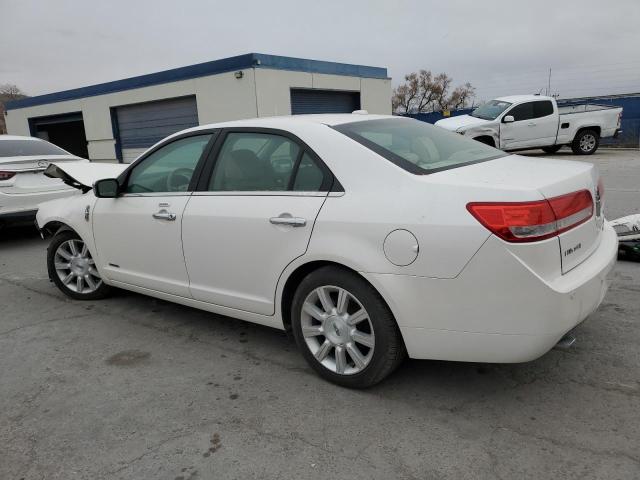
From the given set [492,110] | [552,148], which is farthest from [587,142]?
[492,110]

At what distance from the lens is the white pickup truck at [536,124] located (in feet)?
51.8

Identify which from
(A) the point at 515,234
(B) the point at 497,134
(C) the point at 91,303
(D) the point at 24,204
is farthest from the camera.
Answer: (B) the point at 497,134

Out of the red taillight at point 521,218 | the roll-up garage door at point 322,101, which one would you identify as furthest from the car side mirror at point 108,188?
the roll-up garage door at point 322,101

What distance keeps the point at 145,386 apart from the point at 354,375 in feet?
4.19

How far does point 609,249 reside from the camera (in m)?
2.99

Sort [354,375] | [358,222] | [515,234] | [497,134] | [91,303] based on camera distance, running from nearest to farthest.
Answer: [515,234]
[358,222]
[354,375]
[91,303]
[497,134]

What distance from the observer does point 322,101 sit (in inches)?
730

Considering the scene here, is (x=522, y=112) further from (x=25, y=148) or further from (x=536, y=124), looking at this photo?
(x=25, y=148)

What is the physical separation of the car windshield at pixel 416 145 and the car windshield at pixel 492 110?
530 inches

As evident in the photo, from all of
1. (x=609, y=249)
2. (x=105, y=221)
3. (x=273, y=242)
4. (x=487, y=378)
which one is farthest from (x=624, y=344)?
(x=105, y=221)

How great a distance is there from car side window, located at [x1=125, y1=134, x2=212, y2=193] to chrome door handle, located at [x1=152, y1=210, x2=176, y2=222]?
7.2 inches

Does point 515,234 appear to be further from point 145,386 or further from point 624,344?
point 145,386

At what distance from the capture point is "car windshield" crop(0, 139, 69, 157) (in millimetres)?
7539

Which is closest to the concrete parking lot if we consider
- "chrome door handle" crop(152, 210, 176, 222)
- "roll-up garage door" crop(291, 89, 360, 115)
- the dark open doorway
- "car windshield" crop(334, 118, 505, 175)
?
"chrome door handle" crop(152, 210, 176, 222)
